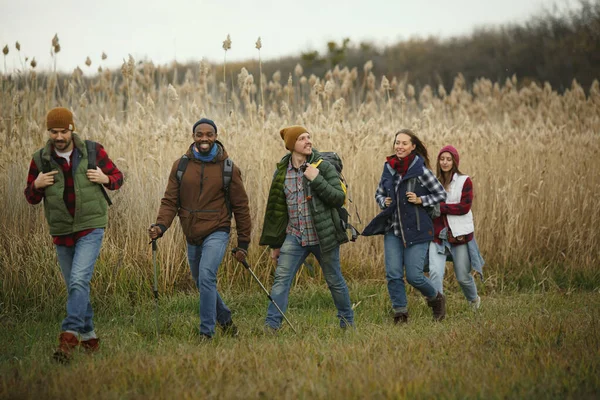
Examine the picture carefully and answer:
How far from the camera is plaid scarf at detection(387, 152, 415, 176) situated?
6977 mm

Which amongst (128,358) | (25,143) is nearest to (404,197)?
(128,358)

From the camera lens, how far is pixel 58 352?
17.3 feet

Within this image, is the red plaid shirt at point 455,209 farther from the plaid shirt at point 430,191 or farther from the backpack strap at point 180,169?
the backpack strap at point 180,169

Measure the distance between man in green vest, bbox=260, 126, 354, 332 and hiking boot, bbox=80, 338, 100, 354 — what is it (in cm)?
149

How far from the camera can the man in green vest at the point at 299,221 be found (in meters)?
6.27

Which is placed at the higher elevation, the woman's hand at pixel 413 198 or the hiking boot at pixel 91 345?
the woman's hand at pixel 413 198

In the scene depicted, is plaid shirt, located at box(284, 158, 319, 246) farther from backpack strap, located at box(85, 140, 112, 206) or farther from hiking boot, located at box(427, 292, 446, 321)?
backpack strap, located at box(85, 140, 112, 206)

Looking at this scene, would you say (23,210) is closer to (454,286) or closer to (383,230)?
(383,230)

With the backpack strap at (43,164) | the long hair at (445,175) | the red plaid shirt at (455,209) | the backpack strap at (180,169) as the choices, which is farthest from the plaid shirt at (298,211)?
the backpack strap at (43,164)

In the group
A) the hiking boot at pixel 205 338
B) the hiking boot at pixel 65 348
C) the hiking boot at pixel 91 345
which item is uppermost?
the hiking boot at pixel 65 348

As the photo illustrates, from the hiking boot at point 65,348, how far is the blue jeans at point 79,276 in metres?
0.08

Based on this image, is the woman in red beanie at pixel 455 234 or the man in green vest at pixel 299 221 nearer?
the man in green vest at pixel 299 221

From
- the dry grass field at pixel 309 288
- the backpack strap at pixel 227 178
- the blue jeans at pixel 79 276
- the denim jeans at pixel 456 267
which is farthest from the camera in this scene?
the denim jeans at pixel 456 267

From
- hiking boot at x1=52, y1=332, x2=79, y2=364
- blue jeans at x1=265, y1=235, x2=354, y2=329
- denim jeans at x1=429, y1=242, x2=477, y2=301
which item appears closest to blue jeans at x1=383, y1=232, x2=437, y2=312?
denim jeans at x1=429, y1=242, x2=477, y2=301
